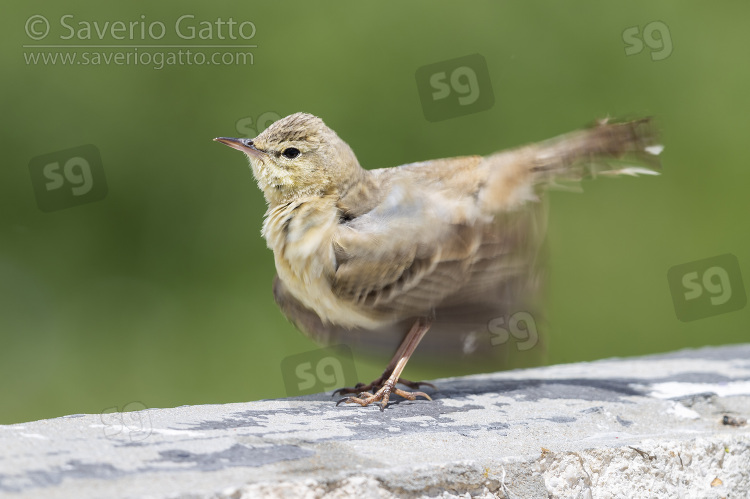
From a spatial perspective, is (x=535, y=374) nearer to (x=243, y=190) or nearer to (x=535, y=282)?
(x=535, y=282)

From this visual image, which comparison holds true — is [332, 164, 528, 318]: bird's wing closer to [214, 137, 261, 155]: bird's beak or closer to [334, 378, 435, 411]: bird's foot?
[334, 378, 435, 411]: bird's foot

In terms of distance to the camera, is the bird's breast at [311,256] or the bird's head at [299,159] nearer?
the bird's breast at [311,256]

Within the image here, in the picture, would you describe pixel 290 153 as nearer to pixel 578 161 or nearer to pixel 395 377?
pixel 395 377

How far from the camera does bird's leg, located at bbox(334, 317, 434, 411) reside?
2.84 metres

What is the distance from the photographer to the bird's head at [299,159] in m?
3.02

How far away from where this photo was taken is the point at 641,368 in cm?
366

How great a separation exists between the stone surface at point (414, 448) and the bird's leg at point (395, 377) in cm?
6

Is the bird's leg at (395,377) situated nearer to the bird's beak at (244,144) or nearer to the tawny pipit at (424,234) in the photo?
the tawny pipit at (424,234)

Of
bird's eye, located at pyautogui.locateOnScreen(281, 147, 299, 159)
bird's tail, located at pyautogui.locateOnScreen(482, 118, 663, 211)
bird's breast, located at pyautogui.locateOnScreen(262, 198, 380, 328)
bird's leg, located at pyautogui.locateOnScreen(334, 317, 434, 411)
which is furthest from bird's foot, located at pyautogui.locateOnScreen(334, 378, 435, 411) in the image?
bird's eye, located at pyautogui.locateOnScreen(281, 147, 299, 159)

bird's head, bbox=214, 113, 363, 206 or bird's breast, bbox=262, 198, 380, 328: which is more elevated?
bird's head, bbox=214, 113, 363, 206

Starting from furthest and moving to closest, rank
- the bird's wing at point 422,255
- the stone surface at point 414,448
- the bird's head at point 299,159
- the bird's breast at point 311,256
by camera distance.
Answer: the bird's head at point 299,159
the bird's breast at point 311,256
the bird's wing at point 422,255
the stone surface at point 414,448

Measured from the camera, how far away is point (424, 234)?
108 inches

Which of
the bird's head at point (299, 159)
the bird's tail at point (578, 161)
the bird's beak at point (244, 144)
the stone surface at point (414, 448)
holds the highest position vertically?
the bird's beak at point (244, 144)

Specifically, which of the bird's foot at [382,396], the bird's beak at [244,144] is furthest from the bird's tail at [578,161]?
the bird's beak at [244,144]
